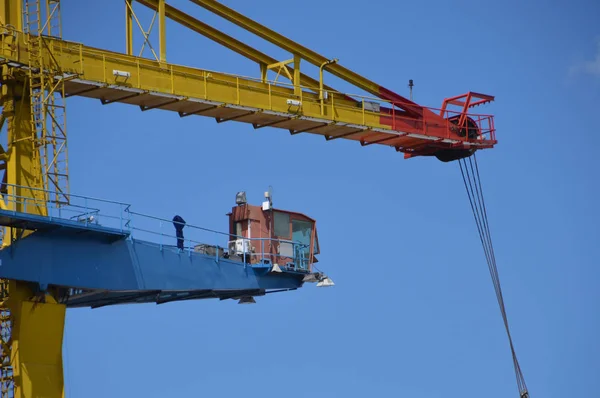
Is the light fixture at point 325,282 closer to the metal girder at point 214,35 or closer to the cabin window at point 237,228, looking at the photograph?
the cabin window at point 237,228

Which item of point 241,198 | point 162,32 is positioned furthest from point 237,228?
point 162,32

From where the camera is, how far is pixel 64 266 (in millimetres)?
36594

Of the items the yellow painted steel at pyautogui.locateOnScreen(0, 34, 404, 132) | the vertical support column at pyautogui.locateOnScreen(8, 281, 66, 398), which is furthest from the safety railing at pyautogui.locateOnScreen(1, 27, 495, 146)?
the vertical support column at pyautogui.locateOnScreen(8, 281, 66, 398)

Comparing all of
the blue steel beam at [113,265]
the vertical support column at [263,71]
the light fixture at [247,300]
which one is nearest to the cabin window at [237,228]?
the blue steel beam at [113,265]

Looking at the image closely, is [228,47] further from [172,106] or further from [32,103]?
[32,103]

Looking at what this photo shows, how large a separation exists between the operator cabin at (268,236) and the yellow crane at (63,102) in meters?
2.99

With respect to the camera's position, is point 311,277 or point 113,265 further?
point 311,277

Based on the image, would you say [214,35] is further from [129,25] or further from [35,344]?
[35,344]

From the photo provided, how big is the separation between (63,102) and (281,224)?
10.4 meters

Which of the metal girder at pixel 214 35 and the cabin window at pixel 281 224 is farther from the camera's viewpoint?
the cabin window at pixel 281 224

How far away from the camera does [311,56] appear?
4359 cm

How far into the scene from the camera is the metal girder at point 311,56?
4191cm

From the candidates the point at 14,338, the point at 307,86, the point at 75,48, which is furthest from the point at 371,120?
the point at 14,338

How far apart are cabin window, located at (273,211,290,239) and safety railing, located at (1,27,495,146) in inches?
155
